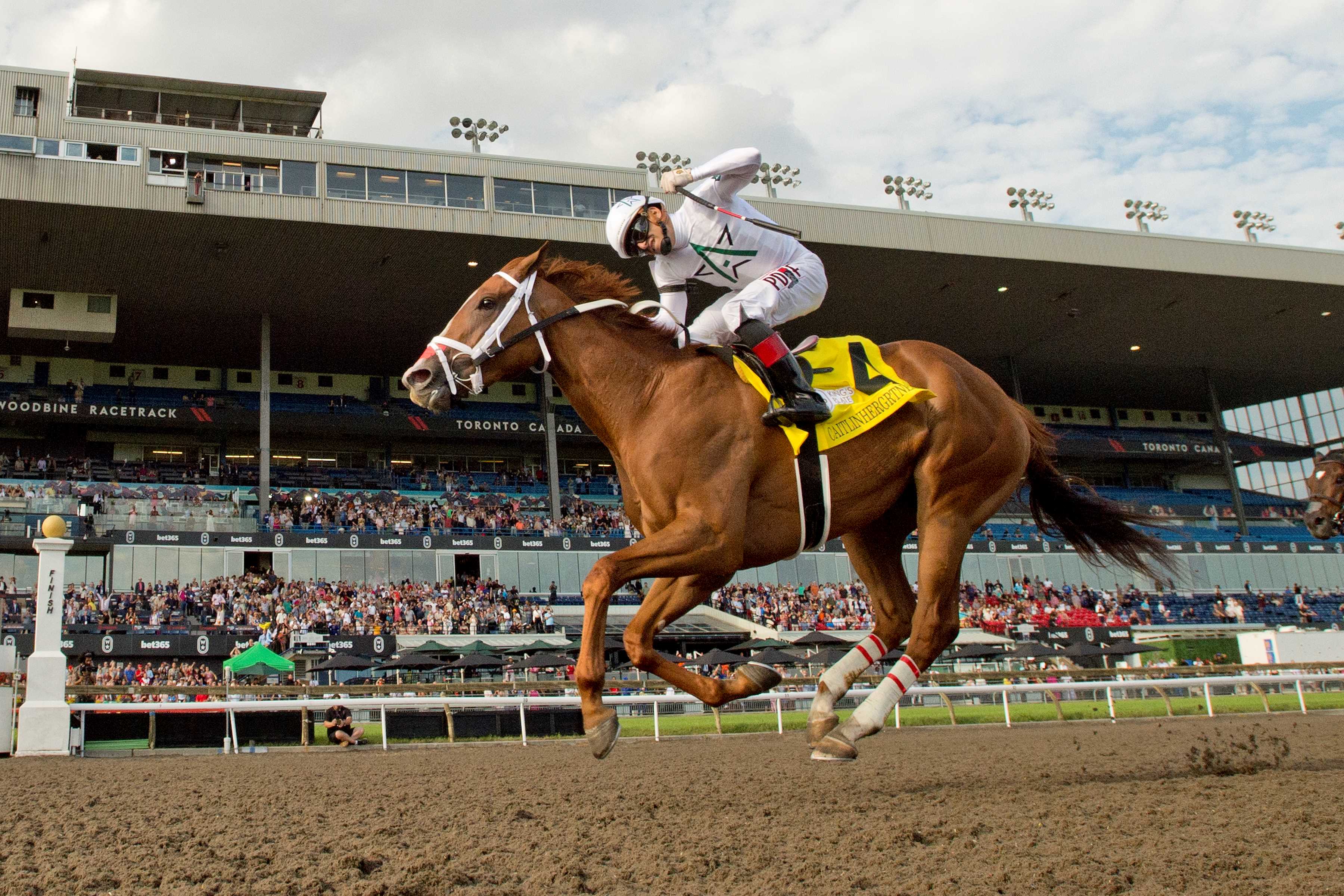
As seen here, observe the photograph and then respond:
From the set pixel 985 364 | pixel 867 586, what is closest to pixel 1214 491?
pixel 985 364

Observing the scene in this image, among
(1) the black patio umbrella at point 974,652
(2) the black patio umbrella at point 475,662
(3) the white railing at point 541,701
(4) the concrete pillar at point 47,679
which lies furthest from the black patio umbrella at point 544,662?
(4) the concrete pillar at point 47,679

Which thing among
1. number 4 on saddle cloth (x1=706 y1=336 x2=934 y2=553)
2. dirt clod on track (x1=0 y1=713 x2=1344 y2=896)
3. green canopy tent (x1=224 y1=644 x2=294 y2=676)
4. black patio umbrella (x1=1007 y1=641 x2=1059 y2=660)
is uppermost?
number 4 on saddle cloth (x1=706 y1=336 x2=934 y2=553)

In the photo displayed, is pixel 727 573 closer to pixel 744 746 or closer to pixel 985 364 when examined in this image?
pixel 744 746

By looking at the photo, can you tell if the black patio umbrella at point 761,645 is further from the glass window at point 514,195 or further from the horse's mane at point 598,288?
the horse's mane at point 598,288

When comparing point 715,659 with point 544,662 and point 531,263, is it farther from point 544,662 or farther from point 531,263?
point 531,263

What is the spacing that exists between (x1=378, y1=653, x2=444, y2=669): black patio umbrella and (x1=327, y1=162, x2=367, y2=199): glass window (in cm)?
1553

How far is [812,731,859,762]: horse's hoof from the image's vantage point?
5570 mm

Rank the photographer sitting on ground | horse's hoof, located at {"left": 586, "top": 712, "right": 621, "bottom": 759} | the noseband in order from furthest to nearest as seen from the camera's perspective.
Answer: the photographer sitting on ground → the noseband → horse's hoof, located at {"left": 586, "top": 712, "right": 621, "bottom": 759}

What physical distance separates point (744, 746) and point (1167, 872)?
30.0ft

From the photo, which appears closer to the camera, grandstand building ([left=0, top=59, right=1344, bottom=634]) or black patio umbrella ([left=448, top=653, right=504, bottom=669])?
black patio umbrella ([left=448, top=653, right=504, bottom=669])

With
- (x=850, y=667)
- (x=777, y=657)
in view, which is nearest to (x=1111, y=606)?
(x=777, y=657)

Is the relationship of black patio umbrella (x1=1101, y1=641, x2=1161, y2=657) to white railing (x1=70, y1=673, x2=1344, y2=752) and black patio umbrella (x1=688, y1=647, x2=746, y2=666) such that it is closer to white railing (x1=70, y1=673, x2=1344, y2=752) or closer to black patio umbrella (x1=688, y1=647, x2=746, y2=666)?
white railing (x1=70, y1=673, x2=1344, y2=752)

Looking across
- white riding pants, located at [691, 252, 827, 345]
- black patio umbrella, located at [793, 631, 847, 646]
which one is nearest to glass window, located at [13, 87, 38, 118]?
black patio umbrella, located at [793, 631, 847, 646]

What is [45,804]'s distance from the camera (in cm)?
599
